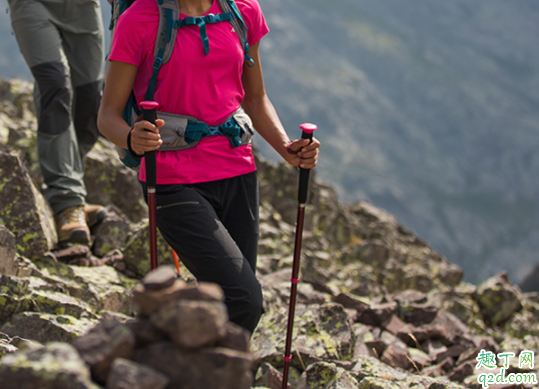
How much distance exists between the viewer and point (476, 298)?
16.7 metres

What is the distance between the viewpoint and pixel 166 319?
2002mm

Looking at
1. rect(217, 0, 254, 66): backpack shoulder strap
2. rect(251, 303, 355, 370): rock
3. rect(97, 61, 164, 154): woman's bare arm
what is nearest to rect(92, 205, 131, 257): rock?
rect(251, 303, 355, 370): rock

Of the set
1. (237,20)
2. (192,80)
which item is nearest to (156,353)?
(192,80)

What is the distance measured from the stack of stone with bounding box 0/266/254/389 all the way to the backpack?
2.37m

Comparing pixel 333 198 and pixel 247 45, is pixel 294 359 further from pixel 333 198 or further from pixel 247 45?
pixel 333 198

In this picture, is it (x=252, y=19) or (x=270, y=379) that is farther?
(x=270, y=379)

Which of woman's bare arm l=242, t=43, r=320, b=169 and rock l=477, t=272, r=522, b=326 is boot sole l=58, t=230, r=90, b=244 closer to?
woman's bare arm l=242, t=43, r=320, b=169

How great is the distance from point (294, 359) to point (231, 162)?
2.93 meters

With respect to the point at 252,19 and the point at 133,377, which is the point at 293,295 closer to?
the point at 252,19

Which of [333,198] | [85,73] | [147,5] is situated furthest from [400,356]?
[333,198]

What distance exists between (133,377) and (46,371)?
33 cm

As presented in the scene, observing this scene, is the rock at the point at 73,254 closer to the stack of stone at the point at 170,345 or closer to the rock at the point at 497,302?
the stack of stone at the point at 170,345

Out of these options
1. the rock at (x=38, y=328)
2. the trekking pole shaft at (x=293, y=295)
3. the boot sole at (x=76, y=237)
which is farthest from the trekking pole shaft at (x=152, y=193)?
the boot sole at (x=76, y=237)

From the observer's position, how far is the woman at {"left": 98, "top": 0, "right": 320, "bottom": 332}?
13.6 ft
